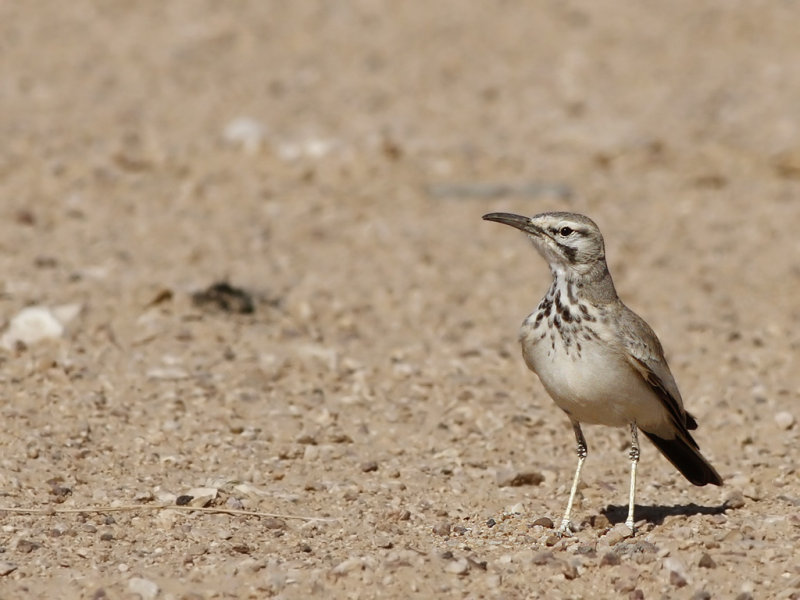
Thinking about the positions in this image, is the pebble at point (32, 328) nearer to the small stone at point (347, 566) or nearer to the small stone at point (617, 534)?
the small stone at point (347, 566)

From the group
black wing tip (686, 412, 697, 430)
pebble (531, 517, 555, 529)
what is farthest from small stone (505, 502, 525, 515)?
black wing tip (686, 412, 697, 430)

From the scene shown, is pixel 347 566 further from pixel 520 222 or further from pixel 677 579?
pixel 520 222

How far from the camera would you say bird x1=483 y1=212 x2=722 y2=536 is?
6.72m

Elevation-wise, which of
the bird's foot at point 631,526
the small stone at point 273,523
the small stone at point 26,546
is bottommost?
the small stone at point 26,546

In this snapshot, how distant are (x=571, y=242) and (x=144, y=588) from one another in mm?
2910

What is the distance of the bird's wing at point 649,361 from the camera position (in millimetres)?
6832

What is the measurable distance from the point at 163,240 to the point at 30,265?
1.49 meters

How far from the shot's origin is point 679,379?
9.84 m

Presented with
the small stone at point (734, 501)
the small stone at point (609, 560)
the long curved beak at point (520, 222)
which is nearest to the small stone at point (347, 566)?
the small stone at point (609, 560)

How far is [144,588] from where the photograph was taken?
5730mm

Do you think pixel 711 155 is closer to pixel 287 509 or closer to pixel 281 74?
pixel 281 74

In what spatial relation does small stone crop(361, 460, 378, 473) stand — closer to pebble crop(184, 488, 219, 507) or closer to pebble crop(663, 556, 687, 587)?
pebble crop(184, 488, 219, 507)

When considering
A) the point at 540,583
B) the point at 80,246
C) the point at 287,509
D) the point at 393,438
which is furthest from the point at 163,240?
the point at 540,583

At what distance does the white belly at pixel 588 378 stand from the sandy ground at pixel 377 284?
26.0 inches
